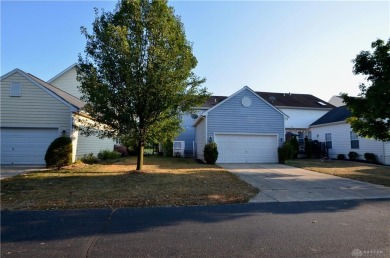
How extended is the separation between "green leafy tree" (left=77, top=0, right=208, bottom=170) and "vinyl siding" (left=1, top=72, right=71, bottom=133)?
4.51m

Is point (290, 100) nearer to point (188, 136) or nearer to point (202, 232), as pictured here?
point (188, 136)

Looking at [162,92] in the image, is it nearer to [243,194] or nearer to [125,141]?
[125,141]

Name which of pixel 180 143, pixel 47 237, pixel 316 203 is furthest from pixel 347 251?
pixel 180 143

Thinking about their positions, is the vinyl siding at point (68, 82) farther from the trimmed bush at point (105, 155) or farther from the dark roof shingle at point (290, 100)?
the dark roof shingle at point (290, 100)

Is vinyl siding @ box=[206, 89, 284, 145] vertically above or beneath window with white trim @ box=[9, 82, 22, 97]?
beneath

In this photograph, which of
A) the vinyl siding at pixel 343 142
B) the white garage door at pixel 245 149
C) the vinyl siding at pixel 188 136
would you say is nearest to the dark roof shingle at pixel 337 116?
the vinyl siding at pixel 343 142

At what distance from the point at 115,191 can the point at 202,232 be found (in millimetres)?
4530

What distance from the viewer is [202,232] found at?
496cm

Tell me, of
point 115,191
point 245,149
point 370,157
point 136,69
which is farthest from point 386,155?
point 115,191

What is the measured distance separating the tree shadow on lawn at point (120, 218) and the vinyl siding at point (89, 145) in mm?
11056

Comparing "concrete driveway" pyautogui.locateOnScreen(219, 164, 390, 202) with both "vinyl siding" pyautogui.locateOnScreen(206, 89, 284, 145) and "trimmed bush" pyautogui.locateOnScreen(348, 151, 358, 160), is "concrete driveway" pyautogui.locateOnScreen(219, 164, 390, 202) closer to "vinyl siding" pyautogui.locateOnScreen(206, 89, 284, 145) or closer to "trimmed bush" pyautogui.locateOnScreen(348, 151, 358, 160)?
"vinyl siding" pyautogui.locateOnScreen(206, 89, 284, 145)

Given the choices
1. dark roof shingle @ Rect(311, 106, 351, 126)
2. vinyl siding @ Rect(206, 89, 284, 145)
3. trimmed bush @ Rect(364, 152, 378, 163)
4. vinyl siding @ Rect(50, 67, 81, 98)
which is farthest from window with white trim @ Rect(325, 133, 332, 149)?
vinyl siding @ Rect(50, 67, 81, 98)

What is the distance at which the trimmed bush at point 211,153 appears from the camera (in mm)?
17766

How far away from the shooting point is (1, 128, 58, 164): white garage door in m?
15.2
